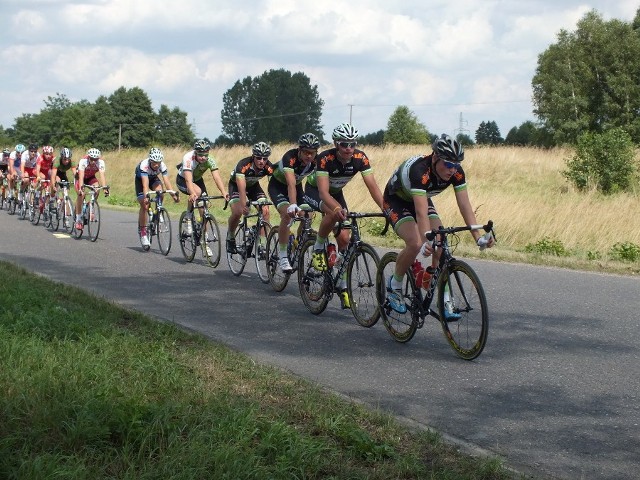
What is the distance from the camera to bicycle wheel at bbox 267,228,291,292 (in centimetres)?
1247

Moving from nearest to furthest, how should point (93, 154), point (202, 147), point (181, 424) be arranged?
1. point (181, 424)
2. point (202, 147)
3. point (93, 154)

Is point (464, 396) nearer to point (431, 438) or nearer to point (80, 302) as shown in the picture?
point (431, 438)

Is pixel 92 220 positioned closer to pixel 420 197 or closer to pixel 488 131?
pixel 420 197

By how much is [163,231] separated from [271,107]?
12982cm

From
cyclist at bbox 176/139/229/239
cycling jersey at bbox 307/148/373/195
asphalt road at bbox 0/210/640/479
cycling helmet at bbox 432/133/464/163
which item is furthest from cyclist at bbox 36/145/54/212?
cycling helmet at bbox 432/133/464/163

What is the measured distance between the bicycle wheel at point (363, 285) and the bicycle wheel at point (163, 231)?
301 inches

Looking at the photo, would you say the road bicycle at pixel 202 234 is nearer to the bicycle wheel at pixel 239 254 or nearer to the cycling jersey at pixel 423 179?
the bicycle wheel at pixel 239 254

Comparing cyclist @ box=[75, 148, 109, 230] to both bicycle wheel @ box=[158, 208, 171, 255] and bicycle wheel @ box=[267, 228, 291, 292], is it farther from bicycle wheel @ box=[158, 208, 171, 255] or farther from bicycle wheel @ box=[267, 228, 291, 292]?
bicycle wheel @ box=[267, 228, 291, 292]

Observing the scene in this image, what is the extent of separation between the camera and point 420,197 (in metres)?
8.51

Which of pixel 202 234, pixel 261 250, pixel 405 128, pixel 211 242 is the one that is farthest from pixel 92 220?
pixel 405 128

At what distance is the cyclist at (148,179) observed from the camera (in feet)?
57.3

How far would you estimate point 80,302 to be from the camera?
10344mm

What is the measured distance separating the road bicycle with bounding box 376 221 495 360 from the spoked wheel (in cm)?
864

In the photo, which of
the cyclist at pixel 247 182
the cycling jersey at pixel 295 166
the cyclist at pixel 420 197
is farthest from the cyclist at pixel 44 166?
the cyclist at pixel 420 197
